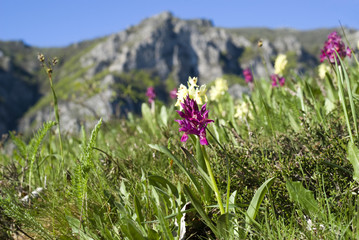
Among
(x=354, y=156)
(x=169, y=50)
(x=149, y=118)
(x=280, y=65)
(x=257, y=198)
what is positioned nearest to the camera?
(x=257, y=198)

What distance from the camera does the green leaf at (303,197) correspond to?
1343 mm

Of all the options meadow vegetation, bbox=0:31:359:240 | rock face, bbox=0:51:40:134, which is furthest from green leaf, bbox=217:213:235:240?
rock face, bbox=0:51:40:134

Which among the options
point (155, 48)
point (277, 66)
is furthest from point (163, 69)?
point (277, 66)

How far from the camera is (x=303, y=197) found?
1.35 m

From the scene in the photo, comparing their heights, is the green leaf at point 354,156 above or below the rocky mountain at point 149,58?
below

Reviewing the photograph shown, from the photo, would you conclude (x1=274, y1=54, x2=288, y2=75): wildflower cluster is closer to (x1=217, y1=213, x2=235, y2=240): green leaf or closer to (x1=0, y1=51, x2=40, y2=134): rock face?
(x1=217, y1=213, x2=235, y2=240): green leaf

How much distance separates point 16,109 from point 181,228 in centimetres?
16501

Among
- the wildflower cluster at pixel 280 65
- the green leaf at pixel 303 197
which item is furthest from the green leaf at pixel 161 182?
the wildflower cluster at pixel 280 65

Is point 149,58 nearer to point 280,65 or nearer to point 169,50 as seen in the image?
point 169,50

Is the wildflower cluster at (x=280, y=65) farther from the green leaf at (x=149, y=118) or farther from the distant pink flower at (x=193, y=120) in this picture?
the distant pink flower at (x=193, y=120)

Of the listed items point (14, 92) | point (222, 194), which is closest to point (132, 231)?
point (222, 194)

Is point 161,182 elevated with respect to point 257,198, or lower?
elevated

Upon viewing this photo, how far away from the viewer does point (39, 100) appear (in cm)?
15300

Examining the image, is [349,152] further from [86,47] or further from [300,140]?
[86,47]
